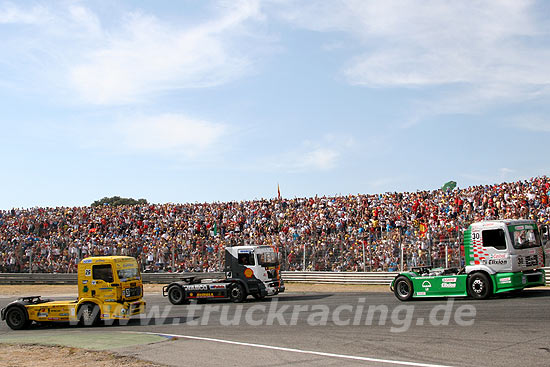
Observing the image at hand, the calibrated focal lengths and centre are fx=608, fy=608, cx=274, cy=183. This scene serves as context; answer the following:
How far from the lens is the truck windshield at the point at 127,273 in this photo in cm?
1730

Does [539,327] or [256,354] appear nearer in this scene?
[256,354]

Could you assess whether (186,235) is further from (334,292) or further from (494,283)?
(494,283)

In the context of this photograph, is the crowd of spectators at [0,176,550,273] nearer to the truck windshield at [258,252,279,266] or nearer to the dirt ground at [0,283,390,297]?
the dirt ground at [0,283,390,297]

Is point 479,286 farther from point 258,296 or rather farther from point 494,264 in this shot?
point 258,296

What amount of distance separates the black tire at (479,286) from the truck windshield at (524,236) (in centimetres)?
135

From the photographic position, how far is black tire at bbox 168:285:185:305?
22969mm

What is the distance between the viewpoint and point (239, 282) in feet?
73.8

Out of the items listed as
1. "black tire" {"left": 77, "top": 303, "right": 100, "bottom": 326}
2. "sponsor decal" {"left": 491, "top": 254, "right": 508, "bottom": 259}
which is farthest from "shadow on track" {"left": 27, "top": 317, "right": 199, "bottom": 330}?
"sponsor decal" {"left": 491, "top": 254, "right": 508, "bottom": 259}

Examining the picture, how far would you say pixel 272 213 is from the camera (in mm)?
38031

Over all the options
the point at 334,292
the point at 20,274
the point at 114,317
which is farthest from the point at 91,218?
the point at 114,317

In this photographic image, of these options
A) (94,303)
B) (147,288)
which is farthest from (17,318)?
(147,288)

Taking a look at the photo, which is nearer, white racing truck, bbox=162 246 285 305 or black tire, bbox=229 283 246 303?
black tire, bbox=229 283 246 303

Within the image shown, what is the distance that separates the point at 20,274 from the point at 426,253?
80.8 ft

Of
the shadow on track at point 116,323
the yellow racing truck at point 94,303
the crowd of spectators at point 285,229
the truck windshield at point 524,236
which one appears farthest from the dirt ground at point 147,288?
the yellow racing truck at point 94,303
